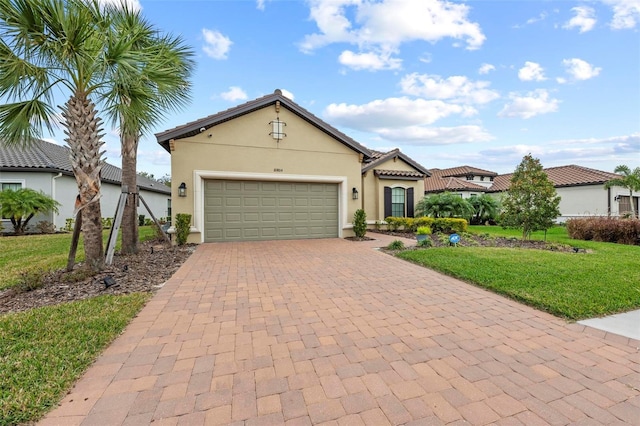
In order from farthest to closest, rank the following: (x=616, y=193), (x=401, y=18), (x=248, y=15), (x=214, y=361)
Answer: (x=616, y=193) < (x=248, y=15) < (x=401, y=18) < (x=214, y=361)

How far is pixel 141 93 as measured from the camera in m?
5.83

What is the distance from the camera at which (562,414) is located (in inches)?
85.4

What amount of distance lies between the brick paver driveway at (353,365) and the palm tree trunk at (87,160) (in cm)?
230

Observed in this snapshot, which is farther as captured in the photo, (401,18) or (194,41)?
(401,18)

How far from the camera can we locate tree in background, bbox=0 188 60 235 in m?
13.2

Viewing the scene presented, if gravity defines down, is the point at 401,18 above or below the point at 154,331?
above

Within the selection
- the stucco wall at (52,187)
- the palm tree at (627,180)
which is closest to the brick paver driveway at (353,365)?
the stucco wall at (52,187)

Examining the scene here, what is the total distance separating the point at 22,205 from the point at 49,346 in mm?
15086

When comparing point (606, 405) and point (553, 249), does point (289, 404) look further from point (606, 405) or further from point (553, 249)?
point (553, 249)

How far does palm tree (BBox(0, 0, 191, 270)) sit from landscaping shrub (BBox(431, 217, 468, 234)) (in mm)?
12739

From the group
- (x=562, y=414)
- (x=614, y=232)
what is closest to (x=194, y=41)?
(x=562, y=414)

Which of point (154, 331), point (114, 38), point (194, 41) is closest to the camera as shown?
point (154, 331)

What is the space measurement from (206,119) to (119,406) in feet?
32.7

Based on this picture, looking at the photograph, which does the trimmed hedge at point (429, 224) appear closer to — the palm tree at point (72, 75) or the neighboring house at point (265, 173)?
the neighboring house at point (265, 173)
